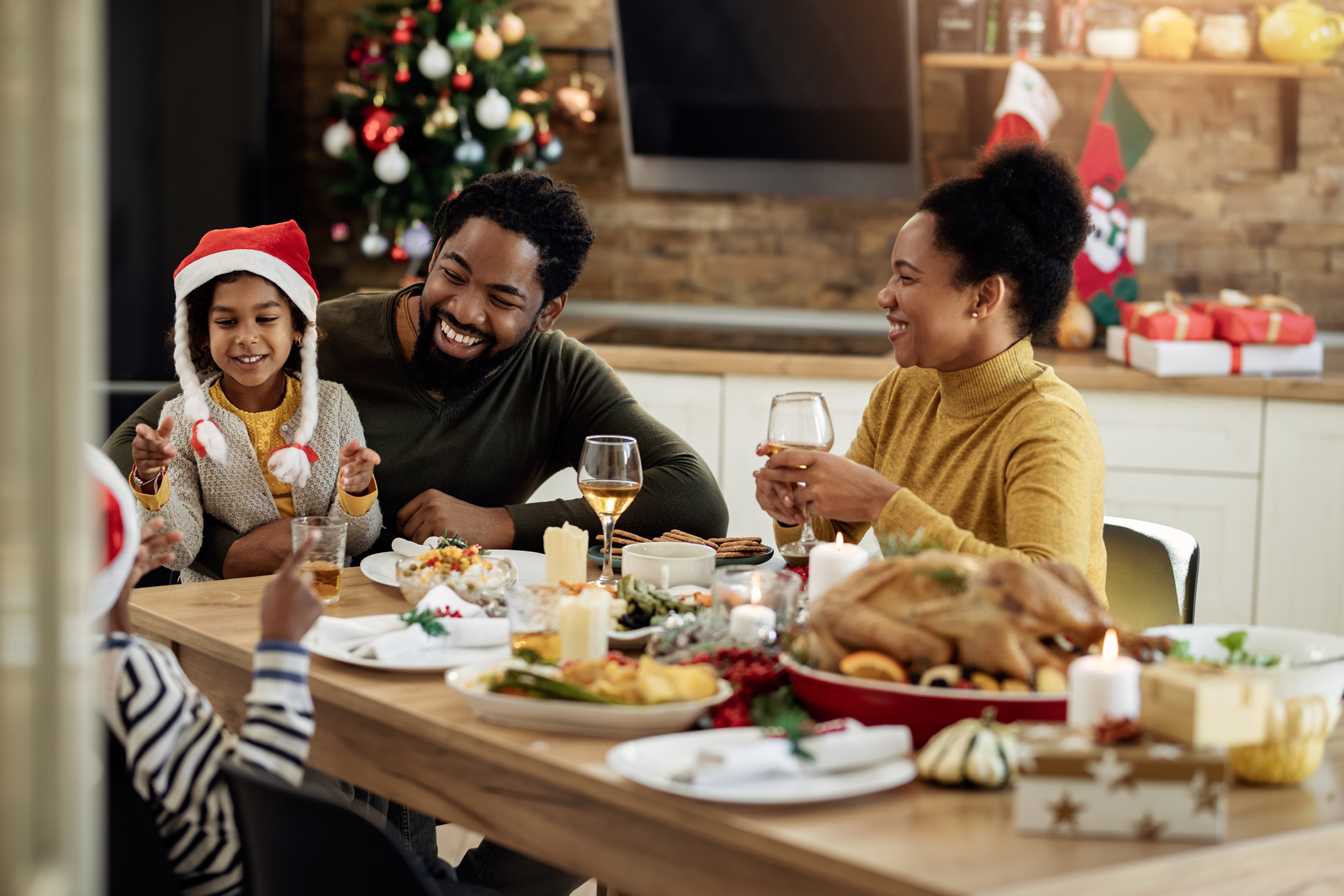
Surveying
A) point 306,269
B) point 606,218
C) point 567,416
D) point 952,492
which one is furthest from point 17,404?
point 606,218

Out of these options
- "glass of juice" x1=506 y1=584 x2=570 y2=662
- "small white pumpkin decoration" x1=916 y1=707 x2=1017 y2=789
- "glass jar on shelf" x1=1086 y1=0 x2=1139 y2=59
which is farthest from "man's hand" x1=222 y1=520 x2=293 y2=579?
"glass jar on shelf" x1=1086 y1=0 x2=1139 y2=59

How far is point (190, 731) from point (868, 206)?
3.33 meters

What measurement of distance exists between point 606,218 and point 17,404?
12.3ft

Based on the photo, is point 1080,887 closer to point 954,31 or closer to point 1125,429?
point 1125,429

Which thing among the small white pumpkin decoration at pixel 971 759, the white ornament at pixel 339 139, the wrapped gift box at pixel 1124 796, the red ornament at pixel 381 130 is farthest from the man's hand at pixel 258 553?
the white ornament at pixel 339 139

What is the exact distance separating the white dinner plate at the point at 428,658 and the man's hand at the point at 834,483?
1.54 feet

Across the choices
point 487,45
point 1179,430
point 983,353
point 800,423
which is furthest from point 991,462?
point 487,45

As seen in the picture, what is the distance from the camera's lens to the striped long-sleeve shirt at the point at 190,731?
1192 mm

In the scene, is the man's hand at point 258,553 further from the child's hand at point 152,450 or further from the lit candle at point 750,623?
the lit candle at point 750,623

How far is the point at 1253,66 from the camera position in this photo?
3729 millimetres

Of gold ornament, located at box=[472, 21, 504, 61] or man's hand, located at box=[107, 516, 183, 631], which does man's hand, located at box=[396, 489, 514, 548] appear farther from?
gold ornament, located at box=[472, 21, 504, 61]

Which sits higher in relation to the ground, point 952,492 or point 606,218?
point 606,218

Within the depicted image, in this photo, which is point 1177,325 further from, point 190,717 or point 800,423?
point 190,717

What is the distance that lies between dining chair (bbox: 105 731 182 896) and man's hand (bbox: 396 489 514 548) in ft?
2.50
